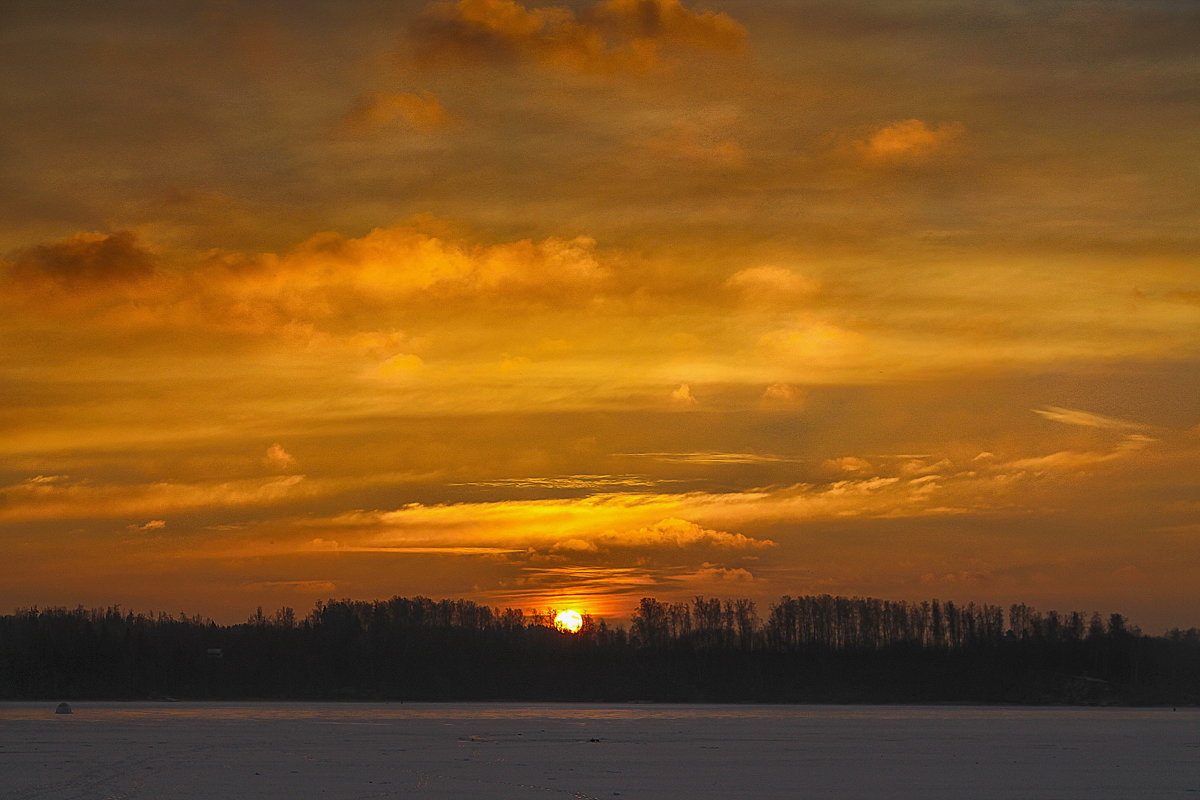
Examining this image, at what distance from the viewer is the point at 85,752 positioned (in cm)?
4988

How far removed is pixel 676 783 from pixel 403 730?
125 ft

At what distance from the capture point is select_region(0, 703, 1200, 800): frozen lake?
115ft

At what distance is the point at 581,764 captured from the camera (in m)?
44.3

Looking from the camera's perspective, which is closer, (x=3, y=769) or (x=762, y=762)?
(x=3, y=769)

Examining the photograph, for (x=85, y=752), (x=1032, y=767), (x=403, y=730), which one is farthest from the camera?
(x=403, y=730)

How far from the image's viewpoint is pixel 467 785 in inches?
1428

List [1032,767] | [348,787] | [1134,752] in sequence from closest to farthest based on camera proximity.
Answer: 1. [348,787]
2. [1032,767]
3. [1134,752]

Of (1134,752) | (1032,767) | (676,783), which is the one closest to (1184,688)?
(1134,752)

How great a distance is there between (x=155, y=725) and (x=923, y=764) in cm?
5038

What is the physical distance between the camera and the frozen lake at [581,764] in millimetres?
35125

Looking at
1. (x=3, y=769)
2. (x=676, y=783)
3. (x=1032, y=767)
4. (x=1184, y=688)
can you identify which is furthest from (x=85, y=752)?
(x=1184, y=688)

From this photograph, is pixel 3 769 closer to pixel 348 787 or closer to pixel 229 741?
pixel 348 787

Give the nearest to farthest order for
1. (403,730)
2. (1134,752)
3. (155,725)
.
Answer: (1134,752), (403,730), (155,725)

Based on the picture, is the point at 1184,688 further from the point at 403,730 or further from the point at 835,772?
the point at 835,772
